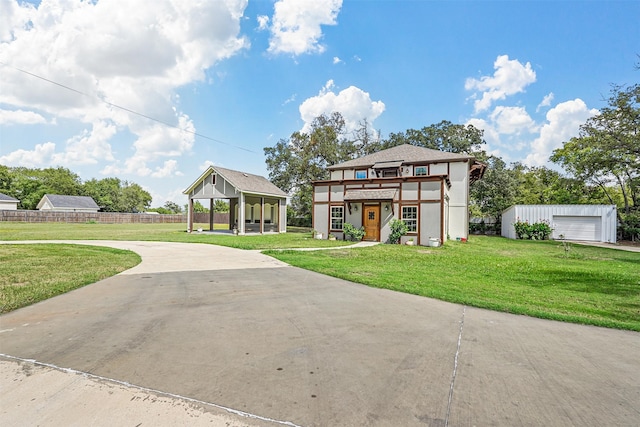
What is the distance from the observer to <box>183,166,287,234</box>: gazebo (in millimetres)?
22469

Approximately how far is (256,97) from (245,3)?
231 inches

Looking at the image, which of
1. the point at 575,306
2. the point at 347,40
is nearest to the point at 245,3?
the point at 347,40

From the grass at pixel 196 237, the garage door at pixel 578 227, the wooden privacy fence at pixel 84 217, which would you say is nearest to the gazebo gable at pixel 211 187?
the grass at pixel 196 237

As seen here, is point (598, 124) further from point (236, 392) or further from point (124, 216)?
point (124, 216)

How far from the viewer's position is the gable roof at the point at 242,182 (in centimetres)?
2241

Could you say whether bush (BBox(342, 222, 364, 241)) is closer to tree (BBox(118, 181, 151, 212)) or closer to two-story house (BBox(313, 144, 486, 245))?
two-story house (BBox(313, 144, 486, 245))

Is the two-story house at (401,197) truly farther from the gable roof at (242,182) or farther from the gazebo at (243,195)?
the gazebo at (243,195)

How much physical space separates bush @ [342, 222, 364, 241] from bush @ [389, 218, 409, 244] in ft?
5.92

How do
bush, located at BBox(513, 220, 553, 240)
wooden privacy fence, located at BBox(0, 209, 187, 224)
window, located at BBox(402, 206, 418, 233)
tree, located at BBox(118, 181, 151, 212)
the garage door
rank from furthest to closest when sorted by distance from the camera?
tree, located at BBox(118, 181, 151, 212) < wooden privacy fence, located at BBox(0, 209, 187, 224) < bush, located at BBox(513, 220, 553, 240) < the garage door < window, located at BBox(402, 206, 418, 233)

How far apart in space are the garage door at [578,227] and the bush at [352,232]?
15.3 m

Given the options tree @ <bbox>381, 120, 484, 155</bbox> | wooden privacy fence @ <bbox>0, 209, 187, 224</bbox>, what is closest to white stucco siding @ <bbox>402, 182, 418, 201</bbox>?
tree @ <bbox>381, 120, 484, 155</bbox>

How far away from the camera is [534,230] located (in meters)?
21.8

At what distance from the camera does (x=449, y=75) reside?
1756 centimetres

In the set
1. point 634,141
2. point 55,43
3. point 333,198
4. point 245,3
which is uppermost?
point 245,3
